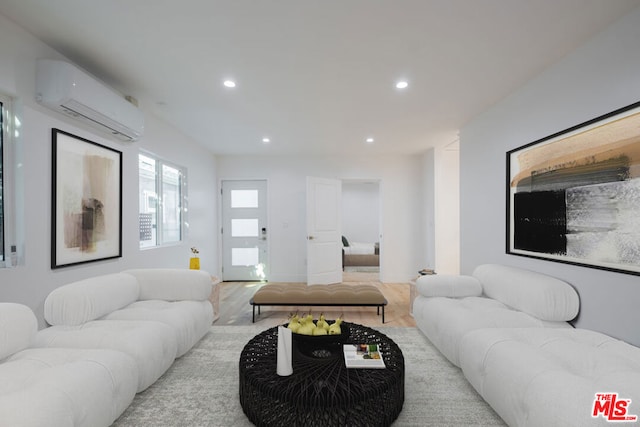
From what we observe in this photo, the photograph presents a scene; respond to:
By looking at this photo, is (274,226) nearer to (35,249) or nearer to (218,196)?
(218,196)

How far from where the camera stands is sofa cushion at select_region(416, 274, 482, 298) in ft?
9.75

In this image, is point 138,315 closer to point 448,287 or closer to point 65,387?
point 65,387

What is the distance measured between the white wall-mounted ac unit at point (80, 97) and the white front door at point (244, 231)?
127 inches

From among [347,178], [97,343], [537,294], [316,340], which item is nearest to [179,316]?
[97,343]

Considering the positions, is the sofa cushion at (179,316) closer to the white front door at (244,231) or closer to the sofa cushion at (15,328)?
the sofa cushion at (15,328)

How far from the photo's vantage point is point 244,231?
20.1 feet

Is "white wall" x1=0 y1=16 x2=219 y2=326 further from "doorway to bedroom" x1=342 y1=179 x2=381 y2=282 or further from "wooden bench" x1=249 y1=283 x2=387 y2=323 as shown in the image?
"doorway to bedroom" x1=342 y1=179 x2=381 y2=282

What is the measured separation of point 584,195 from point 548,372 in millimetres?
1506

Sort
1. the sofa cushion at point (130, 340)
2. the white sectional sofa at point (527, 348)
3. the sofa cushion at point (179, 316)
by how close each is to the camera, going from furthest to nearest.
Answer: the sofa cushion at point (179, 316)
the sofa cushion at point (130, 340)
the white sectional sofa at point (527, 348)

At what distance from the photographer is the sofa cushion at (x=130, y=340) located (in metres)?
1.87

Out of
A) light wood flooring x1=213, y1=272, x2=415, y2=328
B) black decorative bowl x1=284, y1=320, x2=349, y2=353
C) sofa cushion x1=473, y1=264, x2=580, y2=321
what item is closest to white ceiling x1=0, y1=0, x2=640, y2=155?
sofa cushion x1=473, y1=264, x2=580, y2=321

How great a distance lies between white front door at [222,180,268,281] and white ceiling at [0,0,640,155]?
2.47 metres

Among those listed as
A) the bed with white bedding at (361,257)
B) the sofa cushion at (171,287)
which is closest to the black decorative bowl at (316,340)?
the sofa cushion at (171,287)

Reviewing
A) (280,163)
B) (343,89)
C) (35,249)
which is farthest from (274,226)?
(35,249)
